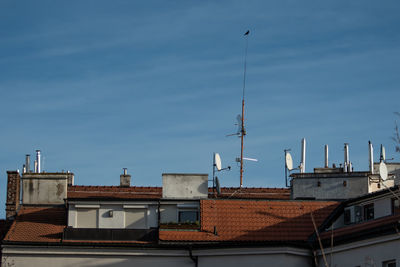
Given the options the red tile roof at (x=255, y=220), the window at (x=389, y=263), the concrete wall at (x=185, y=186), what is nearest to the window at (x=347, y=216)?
the red tile roof at (x=255, y=220)

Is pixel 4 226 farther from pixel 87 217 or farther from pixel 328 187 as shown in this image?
pixel 328 187

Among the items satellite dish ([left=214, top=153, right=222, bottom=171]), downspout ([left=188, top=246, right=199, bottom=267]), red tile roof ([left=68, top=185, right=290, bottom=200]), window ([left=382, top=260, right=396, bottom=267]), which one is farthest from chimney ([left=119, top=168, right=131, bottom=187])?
window ([left=382, top=260, right=396, bottom=267])

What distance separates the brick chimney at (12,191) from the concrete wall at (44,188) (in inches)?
225

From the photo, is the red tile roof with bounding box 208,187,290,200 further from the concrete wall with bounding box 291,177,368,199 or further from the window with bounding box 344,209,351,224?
the window with bounding box 344,209,351,224

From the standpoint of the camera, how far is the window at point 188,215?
166ft

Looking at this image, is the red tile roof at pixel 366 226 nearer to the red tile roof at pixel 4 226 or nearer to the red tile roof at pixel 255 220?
the red tile roof at pixel 255 220

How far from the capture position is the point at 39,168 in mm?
61938

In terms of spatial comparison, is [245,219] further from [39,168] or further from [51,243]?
[39,168]

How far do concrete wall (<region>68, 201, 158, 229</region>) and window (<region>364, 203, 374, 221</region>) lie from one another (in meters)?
11.3

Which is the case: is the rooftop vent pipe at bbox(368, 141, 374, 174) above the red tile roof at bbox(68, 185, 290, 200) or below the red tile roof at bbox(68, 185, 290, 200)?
above

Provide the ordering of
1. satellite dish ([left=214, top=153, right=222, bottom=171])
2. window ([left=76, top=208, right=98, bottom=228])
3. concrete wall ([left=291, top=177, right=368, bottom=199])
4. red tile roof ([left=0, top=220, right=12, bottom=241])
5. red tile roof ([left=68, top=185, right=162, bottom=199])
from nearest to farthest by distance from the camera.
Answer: window ([left=76, top=208, right=98, bottom=228]) → red tile roof ([left=0, top=220, right=12, bottom=241]) → satellite dish ([left=214, top=153, right=222, bottom=171]) → concrete wall ([left=291, top=177, right=368, bottom=199]) → red tile roof ([left=68, top=185, right=162, bottom=199])

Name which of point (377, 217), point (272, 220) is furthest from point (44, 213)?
point (377, 217)

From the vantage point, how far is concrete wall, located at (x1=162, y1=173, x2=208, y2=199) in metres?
52.5

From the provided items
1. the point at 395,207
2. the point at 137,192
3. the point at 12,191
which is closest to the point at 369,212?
the point at 395,207
